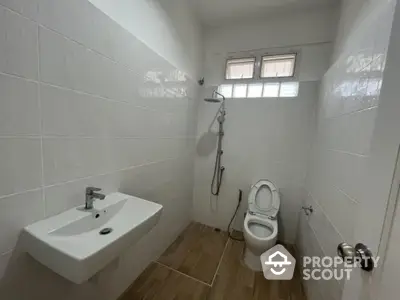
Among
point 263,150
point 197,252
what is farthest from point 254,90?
point 197,252

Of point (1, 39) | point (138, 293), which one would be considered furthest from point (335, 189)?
point (1, 39)

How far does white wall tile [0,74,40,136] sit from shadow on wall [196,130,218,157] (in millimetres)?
1777

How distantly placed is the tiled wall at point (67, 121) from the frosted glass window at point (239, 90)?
40.6 inches

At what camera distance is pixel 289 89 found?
207 cm

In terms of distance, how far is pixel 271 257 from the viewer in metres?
1.85

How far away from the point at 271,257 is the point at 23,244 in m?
1.95

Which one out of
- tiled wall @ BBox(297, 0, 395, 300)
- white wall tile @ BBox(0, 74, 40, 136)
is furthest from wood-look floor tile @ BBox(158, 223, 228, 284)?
white wall tile @ BBox(0, 74, 40, 136)

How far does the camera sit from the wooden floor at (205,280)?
1.47m

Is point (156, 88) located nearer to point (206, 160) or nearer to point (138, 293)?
point (206, 160)

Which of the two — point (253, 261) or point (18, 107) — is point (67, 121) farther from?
point (253, 261)

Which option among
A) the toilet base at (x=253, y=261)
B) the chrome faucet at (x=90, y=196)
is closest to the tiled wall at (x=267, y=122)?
the toilet base at (x=253, y=261)

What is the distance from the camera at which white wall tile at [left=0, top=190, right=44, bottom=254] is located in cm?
74

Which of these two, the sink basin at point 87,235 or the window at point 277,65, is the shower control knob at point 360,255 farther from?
the window at point 277,65

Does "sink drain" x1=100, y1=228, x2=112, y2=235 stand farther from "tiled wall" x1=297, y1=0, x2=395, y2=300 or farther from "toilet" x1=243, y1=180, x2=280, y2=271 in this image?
"toilet" x1=243, y1=180, x2=280, y2=271
